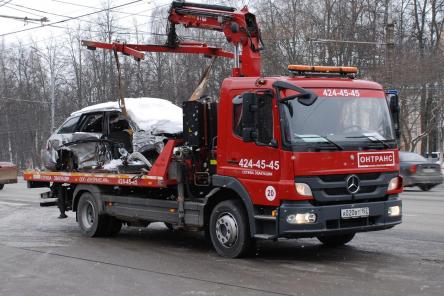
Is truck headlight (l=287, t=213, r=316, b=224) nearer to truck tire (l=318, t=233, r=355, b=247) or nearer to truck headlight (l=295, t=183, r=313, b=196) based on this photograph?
truck headlight (l=295, t=183, r=313, b=196)

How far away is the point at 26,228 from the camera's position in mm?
12969

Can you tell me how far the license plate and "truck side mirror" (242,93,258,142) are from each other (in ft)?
5.05

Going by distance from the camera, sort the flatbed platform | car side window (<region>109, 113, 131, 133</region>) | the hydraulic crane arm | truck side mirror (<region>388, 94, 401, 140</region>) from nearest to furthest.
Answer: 1. truck side mirror (<region>388, 94, 401, 140</region>)
2. the flatbed platform
3. the hydraulic crane arm
4. car side window (<region>109, 113, 131, 133</region>)

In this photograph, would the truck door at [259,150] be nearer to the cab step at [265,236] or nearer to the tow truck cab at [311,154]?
the tow truck cab at [311,154]

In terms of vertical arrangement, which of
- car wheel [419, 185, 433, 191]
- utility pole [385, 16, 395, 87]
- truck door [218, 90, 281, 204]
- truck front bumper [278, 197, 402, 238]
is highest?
utility pole [385, 16, 395, 87]

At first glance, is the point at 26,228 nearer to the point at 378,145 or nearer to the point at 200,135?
the point at 200,135

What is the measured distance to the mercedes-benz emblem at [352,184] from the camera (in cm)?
812

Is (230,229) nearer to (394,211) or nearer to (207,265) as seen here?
(207,265)

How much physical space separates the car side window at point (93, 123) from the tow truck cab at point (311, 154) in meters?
4.24

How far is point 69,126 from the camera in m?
12.9

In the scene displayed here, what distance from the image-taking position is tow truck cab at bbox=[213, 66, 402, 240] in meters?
7.91

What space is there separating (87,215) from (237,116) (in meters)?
4.66

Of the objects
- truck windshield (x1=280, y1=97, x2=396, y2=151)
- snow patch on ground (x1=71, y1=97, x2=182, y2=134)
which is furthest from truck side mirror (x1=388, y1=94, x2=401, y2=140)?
snow patch on ground (x1=71, y1=97, x2=182, y2=134)

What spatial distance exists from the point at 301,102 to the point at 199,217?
242 centimetres
